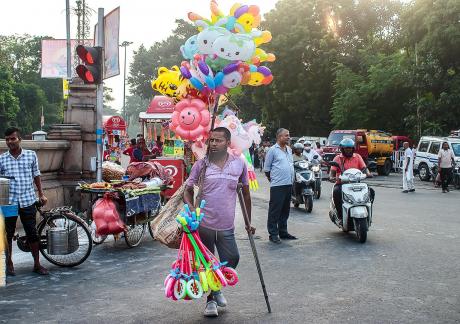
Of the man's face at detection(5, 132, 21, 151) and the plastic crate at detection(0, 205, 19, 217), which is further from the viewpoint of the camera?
the man's face at detection(5, 132, 21, 151)

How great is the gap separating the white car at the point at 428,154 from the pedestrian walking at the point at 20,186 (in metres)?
20.2

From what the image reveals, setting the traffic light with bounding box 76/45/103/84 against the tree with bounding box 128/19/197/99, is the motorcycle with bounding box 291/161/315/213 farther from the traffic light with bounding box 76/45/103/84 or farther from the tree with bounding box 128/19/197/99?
the tree with bounding box 128/19/197/99

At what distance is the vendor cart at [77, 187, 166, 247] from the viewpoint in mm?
8414

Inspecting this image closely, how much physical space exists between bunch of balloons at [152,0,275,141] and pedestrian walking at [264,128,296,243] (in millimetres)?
1180

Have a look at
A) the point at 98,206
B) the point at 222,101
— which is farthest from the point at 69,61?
the point at 98,206

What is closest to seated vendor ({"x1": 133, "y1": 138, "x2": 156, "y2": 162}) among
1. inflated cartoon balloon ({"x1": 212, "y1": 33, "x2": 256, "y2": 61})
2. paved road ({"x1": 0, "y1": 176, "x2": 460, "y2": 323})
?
paved road ({"x1": 0, "y1": 176, "x2": 460, "y2": 323})

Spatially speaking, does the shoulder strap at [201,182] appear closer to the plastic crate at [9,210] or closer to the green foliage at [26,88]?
the plastic crate at [9,210]

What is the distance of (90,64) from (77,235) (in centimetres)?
324

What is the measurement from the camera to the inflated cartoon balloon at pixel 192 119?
10039mm

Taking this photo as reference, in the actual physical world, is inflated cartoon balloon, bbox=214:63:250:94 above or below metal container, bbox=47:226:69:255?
above

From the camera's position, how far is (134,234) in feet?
29.6

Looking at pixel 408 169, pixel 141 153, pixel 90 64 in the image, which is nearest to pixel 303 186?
pixel 141 153

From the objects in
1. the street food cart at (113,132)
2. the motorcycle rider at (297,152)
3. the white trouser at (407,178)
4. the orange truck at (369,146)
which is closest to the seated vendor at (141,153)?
the motorcycle rider at (297,152)

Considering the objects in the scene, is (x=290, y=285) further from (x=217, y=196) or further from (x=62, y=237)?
(x=62, y=237)
